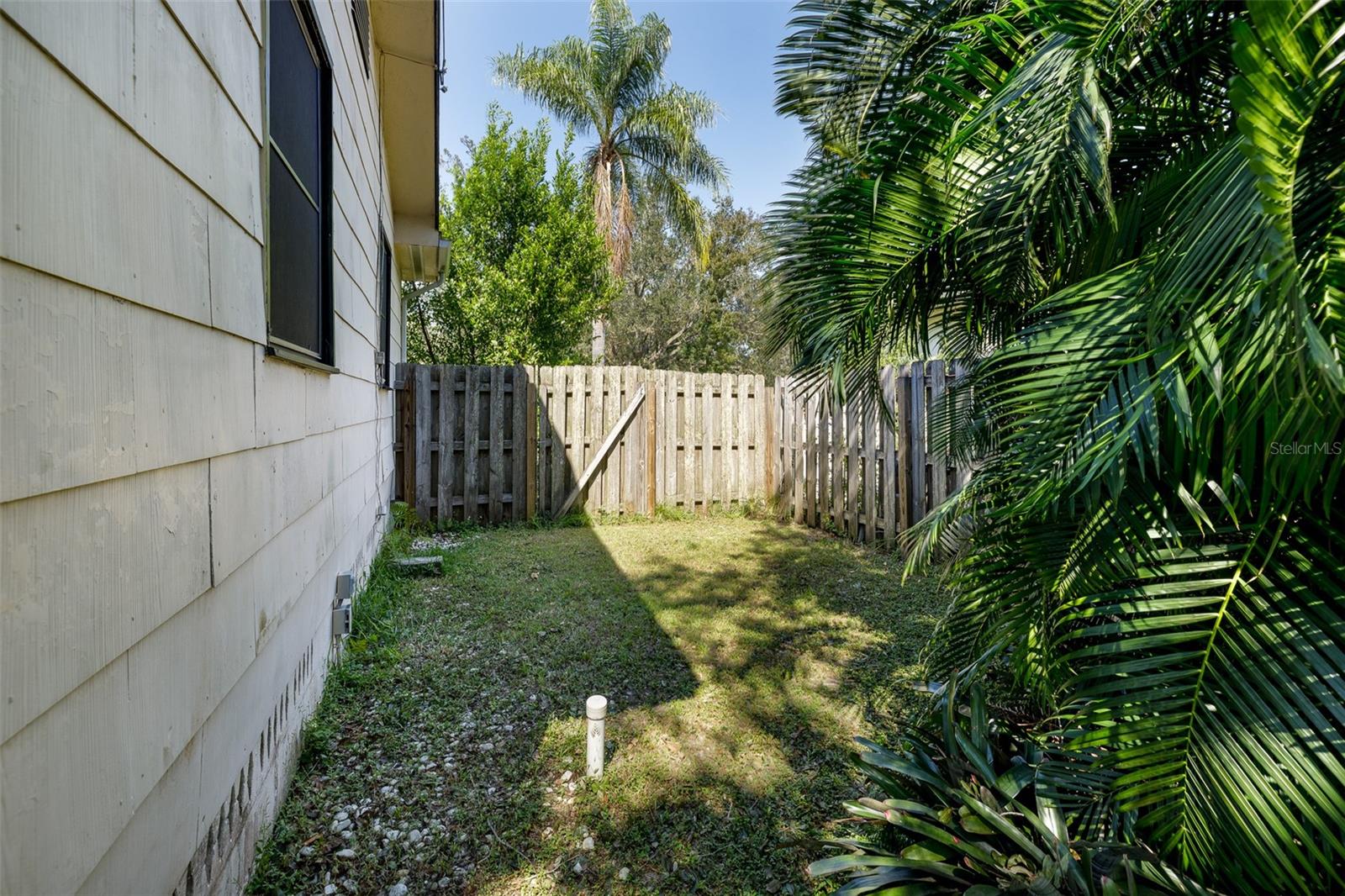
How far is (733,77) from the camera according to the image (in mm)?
10781

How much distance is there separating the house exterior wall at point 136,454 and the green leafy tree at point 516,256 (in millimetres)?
9507

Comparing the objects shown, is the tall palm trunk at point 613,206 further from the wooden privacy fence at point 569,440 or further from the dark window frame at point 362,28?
the dark window frame at point 362,28

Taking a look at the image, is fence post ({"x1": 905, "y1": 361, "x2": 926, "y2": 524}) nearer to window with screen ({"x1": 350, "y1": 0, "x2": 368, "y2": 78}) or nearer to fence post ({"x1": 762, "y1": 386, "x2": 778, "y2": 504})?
fence post ({"x1": 762, "y1": 386, "x2": 778, "y2": 504})

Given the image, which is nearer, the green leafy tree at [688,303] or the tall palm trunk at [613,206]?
the tall palm trunk at [613,206]

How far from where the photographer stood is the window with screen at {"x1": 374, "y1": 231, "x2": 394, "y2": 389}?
5129 mm

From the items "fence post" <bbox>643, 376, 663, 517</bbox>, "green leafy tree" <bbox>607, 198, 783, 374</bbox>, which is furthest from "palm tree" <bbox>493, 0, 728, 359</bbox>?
"fence post" <bbox>643, 376, 663, 517</bbox>

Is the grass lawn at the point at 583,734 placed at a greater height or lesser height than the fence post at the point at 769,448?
lesser

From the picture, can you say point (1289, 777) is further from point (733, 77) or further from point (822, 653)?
point (733, 77)

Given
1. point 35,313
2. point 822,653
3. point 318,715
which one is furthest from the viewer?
point 822,653

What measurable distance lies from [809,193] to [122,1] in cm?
175

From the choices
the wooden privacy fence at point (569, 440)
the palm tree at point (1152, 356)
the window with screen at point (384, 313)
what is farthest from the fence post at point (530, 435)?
the palm tree at point (1152, 356)

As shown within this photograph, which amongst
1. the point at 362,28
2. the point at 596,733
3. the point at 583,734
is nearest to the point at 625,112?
the point at 362,28

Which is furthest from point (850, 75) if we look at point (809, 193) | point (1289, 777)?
point (1289, 777)

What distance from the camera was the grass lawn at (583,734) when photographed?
6.21 feet
